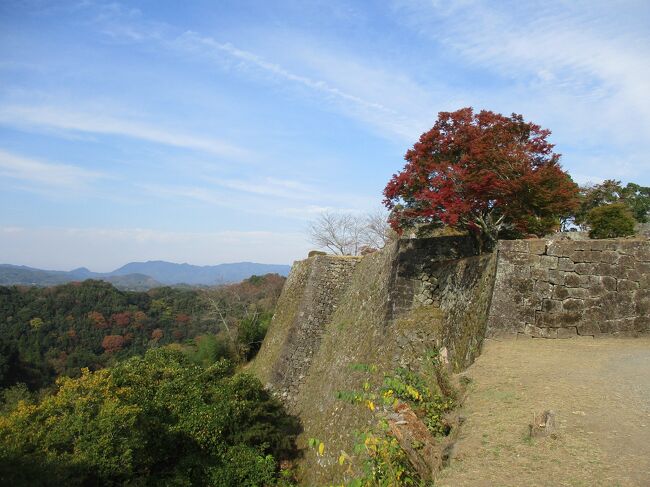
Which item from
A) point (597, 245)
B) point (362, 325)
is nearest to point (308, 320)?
point (362, 325)

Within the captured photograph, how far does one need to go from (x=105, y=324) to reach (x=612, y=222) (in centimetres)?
4434

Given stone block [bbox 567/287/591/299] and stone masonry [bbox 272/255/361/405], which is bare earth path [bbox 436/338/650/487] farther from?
stone masonry [bbox 272/255/361/405]

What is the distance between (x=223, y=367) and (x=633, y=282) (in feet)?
30.4

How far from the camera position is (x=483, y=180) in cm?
754

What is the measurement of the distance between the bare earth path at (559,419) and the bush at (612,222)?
5.12 meters

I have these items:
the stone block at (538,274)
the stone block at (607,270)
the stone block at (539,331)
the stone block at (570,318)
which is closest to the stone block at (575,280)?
the stone block at (607,270)

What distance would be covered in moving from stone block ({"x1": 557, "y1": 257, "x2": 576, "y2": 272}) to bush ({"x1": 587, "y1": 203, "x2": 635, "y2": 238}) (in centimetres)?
431

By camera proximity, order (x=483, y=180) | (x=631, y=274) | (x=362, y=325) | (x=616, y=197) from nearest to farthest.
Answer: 1. (x=631, y=274)
2. (x=483, y=180)
3. (x=362, y=325)
4. (x=616, y=197)

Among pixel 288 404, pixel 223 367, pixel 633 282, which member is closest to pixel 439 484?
pixel 633 282

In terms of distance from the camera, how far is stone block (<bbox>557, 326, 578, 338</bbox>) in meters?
6.08

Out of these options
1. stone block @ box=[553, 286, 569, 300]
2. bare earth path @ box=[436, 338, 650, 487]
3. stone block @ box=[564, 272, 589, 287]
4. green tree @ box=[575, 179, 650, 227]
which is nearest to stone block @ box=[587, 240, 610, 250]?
stone block @ box=[564, 272, 589, 287]

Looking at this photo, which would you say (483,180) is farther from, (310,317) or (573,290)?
(310,317)

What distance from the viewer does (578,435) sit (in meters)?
3.05

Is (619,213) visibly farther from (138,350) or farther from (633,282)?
(138,350)
